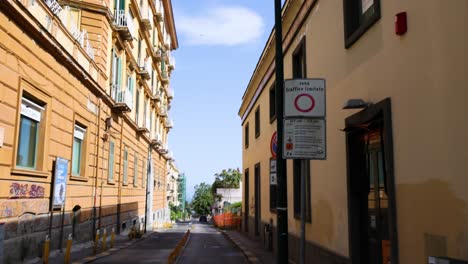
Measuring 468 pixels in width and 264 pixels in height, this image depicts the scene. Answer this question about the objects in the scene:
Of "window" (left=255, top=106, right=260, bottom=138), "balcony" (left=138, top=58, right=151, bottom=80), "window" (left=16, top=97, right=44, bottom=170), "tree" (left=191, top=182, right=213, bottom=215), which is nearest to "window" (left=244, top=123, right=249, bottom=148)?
"window" (left=255, top=106, right=260, bottom=138)

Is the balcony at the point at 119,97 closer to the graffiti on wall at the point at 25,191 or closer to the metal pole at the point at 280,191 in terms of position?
the graffiti on wall at the point at 25,191

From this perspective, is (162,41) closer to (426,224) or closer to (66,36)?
(66,36)

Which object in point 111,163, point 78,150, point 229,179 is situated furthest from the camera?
point 229,179

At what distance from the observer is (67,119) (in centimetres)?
1622

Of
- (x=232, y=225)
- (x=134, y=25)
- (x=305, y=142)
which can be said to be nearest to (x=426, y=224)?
(x=305, y=142)

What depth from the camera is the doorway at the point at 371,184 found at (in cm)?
664

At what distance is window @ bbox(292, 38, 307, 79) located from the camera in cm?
1239

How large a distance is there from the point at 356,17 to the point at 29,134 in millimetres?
9501

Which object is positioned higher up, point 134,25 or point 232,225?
point 134,25

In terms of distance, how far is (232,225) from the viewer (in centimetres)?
3966

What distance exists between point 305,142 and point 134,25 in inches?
991

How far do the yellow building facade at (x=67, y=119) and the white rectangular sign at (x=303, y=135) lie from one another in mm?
8171

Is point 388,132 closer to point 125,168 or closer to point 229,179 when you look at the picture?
point 125,168

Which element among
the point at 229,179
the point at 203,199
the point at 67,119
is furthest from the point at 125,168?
the point at 203,199
